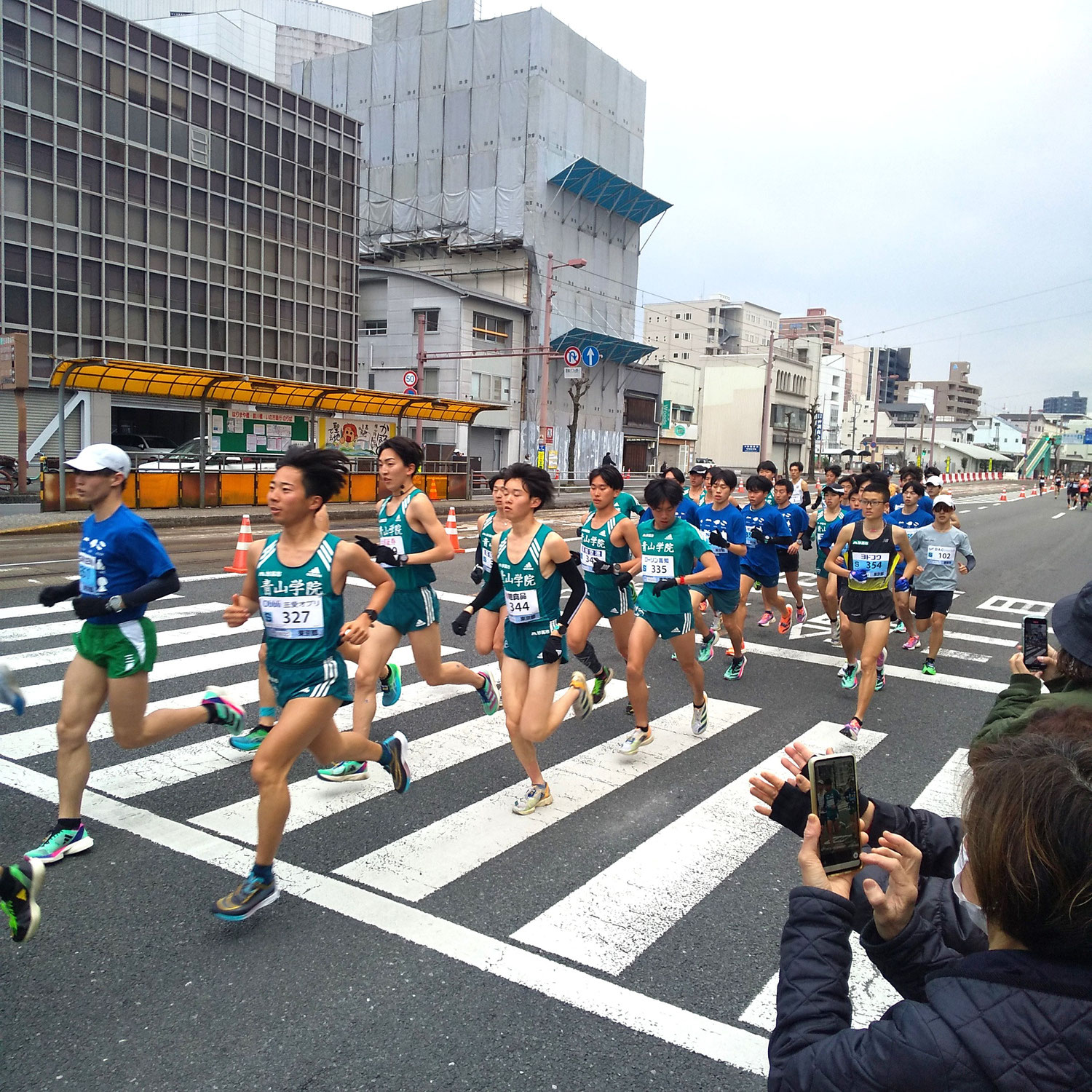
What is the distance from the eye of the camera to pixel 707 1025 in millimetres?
3238

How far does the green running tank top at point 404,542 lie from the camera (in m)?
6.21

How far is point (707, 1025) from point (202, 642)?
7075mm

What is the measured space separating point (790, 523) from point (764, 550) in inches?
20.0

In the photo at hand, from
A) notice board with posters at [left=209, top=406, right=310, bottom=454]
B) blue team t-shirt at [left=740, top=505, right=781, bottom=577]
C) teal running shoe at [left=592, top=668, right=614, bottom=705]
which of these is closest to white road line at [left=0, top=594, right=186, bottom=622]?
teal running shoe at [left=592, top=668, right=614, bottom=705]

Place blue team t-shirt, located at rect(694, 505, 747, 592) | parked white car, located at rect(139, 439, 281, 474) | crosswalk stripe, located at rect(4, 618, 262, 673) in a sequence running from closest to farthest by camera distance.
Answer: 1. crosswalk stripe, located at rect(4, 618, 262, 673)
2. blue team t-shirt, located at rect(694, 505, 747, 592)
3. parked white car, located at rect(139, 439, 281, 474)

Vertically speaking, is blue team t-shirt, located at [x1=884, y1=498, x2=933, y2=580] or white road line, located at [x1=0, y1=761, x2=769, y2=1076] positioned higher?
blue team t-shirt, located at [x1=884, y1=498, x2=933, y2=580]

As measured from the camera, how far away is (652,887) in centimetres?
433

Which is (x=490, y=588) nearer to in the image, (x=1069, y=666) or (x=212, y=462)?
(x=1069, y=666)

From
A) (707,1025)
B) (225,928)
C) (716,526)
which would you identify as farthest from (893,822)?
(716,526)

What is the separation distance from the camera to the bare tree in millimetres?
52750

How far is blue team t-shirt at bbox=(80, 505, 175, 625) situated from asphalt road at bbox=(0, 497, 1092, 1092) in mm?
1282

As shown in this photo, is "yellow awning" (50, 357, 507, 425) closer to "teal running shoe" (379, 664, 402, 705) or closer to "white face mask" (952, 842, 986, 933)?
"teal running shoe" (379, 664, 402, 705)

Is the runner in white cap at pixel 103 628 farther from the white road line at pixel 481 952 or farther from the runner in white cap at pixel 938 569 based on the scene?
the runner in white cap at pixel 938 569

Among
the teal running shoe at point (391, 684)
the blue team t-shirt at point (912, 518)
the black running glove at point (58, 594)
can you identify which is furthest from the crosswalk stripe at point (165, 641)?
the blue team t-shirt at point (912, 518)
